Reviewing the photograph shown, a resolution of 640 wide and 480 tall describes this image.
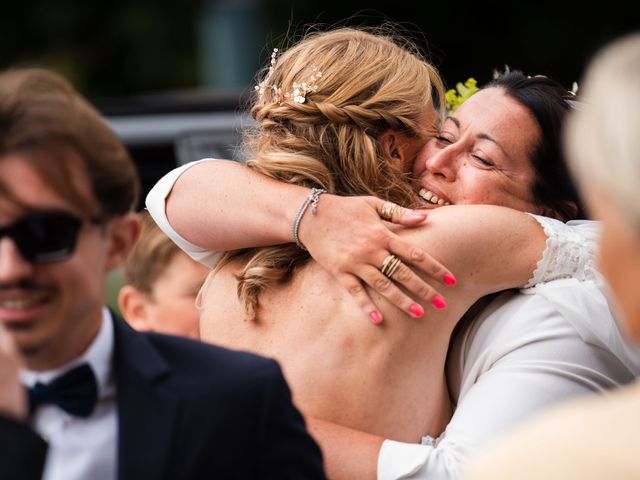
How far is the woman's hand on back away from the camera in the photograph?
112 inches

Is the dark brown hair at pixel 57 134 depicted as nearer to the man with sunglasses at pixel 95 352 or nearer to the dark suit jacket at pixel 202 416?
the man with sunglasses at pixel 95 352

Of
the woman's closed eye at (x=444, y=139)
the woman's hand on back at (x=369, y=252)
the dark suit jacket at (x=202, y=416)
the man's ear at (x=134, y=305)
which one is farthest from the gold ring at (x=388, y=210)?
the man's ear at (x=134, y=305)

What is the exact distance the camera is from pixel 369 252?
9.43 feet

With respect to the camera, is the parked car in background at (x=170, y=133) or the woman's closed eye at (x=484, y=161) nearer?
the woman's closed eye at (x=484, y=161)

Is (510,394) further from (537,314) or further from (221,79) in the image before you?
(221,79)

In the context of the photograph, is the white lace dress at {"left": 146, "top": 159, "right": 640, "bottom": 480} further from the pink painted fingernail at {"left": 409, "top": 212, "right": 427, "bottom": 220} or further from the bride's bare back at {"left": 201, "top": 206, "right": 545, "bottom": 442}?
the pink painted fingernail at {"left": 409, "top": 212, "right": 427, "bottom": 220}

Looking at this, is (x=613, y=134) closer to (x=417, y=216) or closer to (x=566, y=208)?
(x=417, y=216)

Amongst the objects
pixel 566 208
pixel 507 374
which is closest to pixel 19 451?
pixel 507 374

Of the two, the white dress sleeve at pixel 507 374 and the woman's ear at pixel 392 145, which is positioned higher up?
the woman's ear at pixel 392 145

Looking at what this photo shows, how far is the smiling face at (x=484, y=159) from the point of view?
3.35m

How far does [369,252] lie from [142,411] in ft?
3.19

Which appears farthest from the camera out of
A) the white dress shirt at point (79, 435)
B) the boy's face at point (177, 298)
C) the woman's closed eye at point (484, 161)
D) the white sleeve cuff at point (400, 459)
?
the boy's face at point (177, 298)

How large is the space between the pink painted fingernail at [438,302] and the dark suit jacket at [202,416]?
2.55 feet

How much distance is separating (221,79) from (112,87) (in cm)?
327
